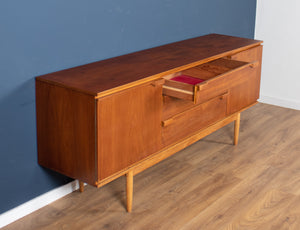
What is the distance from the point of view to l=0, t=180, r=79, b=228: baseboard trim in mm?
2111

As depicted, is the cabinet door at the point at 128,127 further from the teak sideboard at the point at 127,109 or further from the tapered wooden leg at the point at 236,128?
the tapered wooden leg at the point at 236,128

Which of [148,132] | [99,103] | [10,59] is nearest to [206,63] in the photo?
[148,132]

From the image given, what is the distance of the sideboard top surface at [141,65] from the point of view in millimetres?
1950

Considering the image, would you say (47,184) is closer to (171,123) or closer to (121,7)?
(171,123)

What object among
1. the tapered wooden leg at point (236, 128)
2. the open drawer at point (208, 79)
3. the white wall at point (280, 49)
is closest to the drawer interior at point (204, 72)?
the open drawer at point (208, 79)

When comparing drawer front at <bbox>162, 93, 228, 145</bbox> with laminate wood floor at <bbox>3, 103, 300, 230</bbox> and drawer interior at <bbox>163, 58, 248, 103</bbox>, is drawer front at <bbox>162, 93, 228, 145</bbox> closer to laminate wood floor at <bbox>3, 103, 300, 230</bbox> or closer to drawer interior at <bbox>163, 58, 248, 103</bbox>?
drawer interior at <bbox>163, 58, 248, 103</bbox>

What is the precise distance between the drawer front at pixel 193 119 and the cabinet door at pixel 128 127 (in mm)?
84

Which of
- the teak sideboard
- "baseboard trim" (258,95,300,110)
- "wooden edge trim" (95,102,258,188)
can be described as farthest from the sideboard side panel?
"baseboard trim" (258,95,300,110)

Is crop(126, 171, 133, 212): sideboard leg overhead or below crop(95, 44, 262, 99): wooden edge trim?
below

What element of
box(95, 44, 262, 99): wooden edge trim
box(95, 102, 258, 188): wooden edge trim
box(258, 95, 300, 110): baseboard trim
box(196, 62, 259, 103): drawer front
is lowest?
box(258, 95, 300, 110): baseboard trim

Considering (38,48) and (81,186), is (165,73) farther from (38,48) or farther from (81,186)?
(81,186)

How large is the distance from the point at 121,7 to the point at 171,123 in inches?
26.5

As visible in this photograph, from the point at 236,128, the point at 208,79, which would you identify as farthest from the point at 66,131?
the point at 236,128

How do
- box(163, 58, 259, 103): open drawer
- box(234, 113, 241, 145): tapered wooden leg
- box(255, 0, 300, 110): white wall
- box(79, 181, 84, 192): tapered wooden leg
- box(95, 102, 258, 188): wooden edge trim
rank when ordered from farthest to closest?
1. box(255, 0, 300, 110): white wall
2. box(234, 113, 241, 145): tapered wooden leg
3. box(79, 181, 84, 192): tapered wooden leg
4. box(163, 58, 259, 103): open drawer
5. box(95, 102, 258, 188): wooden edge trim
